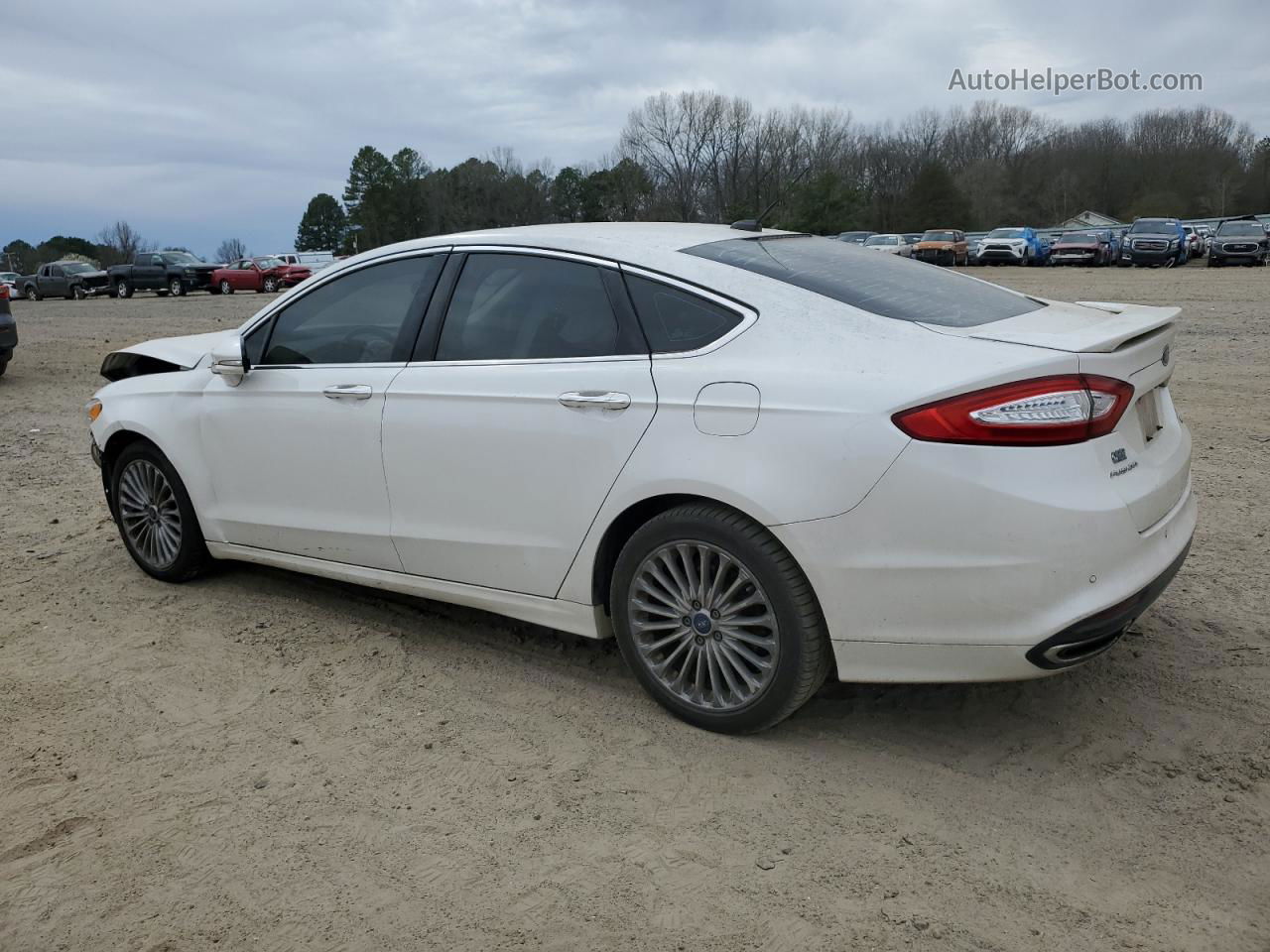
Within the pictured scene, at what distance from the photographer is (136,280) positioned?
39344mm

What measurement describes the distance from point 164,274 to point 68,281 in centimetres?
498

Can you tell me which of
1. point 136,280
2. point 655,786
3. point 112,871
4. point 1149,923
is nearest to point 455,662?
point 655,786

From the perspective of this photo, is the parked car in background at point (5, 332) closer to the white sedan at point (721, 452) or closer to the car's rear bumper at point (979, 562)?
the white sedan at point (721, 452)

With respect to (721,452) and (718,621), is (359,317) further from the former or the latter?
(718,621)

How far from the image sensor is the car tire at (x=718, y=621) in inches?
127

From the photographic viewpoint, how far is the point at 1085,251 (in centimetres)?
3703

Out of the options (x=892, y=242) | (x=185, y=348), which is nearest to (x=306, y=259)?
(x=892, y=242)

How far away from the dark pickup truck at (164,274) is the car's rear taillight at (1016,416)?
132ft

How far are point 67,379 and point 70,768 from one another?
11.8m

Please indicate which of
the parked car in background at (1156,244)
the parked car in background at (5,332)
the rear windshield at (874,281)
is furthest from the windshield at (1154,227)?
the rear windshield at (874,281)

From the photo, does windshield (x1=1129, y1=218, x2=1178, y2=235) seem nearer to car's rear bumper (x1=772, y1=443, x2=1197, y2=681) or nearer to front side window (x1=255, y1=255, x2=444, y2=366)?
front side window (x1=255, y1=255, x2=444, y2=366)

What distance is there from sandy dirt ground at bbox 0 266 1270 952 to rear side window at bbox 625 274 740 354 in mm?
1291

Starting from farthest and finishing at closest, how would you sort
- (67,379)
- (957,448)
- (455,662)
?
(67,379)
(455,662)
(957,448)

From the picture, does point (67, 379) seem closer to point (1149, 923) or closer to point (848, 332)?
point (848, 332)
